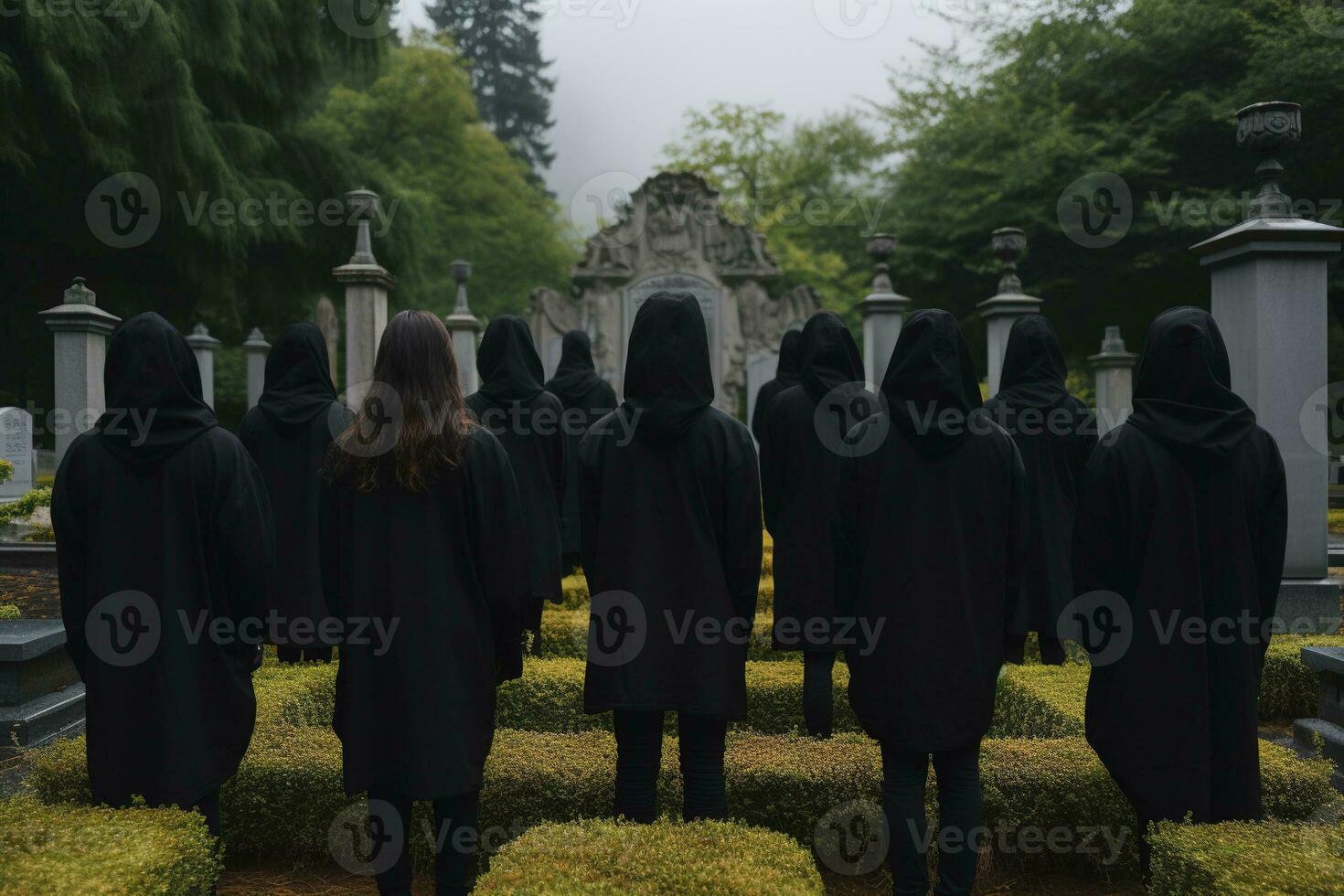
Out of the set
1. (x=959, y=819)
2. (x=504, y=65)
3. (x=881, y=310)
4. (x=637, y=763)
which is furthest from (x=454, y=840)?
(x=504, y=65)

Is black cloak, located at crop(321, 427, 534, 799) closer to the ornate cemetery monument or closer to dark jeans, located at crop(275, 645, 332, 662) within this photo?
dark jeans, located at crop(275, 645, 332, 662)

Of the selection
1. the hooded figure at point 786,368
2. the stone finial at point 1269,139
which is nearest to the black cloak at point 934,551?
the hooded figure at point 786,368

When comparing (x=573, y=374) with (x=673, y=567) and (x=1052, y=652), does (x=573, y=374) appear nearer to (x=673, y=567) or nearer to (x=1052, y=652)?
(x=1052, y=652)

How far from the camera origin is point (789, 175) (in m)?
34.5

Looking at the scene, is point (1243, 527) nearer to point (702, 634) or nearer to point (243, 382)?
point (702, 634)

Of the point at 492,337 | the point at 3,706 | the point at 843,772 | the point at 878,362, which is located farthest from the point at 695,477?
the point at 878,362

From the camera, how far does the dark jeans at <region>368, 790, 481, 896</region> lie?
122 inches

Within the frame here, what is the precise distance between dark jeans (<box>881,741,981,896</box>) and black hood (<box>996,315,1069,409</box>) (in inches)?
127

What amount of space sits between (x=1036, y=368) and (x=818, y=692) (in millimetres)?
2585

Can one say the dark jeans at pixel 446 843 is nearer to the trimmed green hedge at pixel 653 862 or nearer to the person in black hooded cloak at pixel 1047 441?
the trimmed green hedge at pixel 653 862

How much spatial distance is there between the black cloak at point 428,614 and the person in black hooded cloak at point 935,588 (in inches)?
48.7

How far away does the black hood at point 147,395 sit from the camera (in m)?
3.19

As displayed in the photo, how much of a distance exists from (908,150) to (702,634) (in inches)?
1026

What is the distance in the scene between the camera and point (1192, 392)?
319cm
